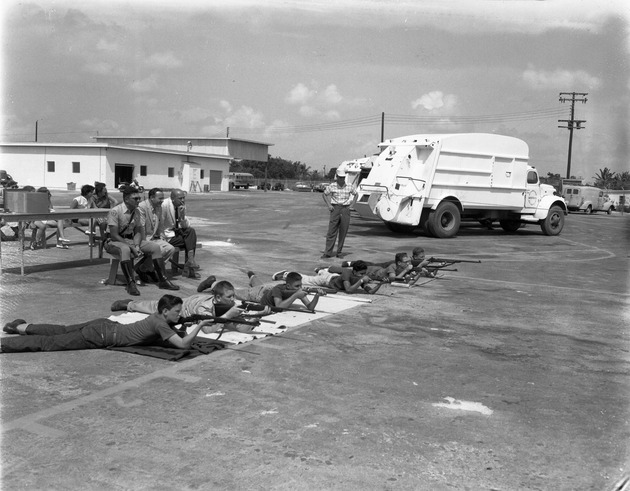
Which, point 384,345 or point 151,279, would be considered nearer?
point 384,345

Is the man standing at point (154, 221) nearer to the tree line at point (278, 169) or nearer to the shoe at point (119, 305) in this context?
the shoe at point (119, 305)

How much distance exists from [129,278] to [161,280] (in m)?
0.61

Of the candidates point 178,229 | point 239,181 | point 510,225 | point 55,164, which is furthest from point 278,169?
point 178,229

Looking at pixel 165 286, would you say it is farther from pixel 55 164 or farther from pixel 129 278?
pixel 55 164

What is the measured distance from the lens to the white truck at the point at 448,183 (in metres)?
18.1

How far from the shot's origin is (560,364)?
638 centimetres

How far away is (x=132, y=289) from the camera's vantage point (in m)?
8.82

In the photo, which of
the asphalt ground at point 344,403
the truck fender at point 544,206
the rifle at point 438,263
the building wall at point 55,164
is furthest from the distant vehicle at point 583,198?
the asphalt ground at point 344,403

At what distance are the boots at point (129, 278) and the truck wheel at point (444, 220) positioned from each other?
10886 millimetres

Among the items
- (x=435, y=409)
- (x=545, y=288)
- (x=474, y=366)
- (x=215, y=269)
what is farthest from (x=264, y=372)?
(x=545, y=288)

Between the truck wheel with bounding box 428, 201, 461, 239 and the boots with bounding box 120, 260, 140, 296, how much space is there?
1089 centimetres

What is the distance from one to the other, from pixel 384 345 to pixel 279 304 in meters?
1.67

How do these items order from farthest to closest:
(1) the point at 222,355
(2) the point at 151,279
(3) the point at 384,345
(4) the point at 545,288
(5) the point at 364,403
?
(4) the point at 545,288 < (2) the point at 151,279 < (3) the point at 384,345 < (1) the point at 222,355 < (5) the point at 364,403

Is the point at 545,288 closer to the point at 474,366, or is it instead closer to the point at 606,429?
the point at 474,366
